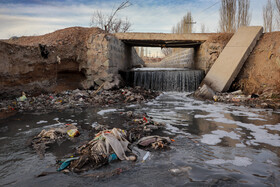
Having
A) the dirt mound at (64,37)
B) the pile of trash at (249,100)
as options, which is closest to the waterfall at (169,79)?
the pile of trash at (249,100)

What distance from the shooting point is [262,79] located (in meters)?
8.01

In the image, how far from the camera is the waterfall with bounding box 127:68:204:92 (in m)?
9.91

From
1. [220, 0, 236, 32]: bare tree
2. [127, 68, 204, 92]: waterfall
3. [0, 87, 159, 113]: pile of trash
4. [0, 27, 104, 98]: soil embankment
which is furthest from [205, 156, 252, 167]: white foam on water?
[220, 0, 236, 32]: bare tree

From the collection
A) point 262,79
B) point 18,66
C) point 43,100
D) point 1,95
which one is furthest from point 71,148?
point 262,79

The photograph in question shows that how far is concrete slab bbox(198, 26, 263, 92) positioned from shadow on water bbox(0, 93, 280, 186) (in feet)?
12.4

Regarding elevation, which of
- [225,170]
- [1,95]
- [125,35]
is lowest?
[225,170]

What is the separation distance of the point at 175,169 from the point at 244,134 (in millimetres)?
2012

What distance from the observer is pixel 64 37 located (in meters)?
8.87

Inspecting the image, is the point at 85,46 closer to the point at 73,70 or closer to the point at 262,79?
the point at 73,70

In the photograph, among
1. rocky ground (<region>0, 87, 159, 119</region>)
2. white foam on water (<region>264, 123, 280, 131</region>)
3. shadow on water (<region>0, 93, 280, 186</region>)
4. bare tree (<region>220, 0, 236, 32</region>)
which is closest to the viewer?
shadow on water (<region>0, 93, 280, 186</region>)

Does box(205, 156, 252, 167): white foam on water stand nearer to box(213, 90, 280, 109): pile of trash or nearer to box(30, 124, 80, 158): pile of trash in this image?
box(30, 124, 80, 158): pile of trash

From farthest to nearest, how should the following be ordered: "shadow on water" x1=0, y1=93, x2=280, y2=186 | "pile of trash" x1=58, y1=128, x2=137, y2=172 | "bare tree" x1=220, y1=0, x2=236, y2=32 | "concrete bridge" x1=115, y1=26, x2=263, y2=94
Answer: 1. "bare tree" x1=220, y1=0, x2=236, y2=32
2. "concrete bridge" x1=115, y1=26, x2=263, y2=94
3. "pile of trash" x1=58, y1=128, x2=137, y2=172
4. "shadow on water" x1=0, y1=93, x2=280, y2=186

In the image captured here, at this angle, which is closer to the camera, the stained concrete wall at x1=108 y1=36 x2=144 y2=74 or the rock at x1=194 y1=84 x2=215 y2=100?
the rock at x1=194 y1=84 x2=215 y2=100

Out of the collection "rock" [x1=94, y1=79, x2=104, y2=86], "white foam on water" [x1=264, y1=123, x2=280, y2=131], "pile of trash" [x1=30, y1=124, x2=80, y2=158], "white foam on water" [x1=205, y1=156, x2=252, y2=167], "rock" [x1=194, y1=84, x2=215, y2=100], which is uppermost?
"rock" [x1=94, y1=79, x2=104, y2=86]
